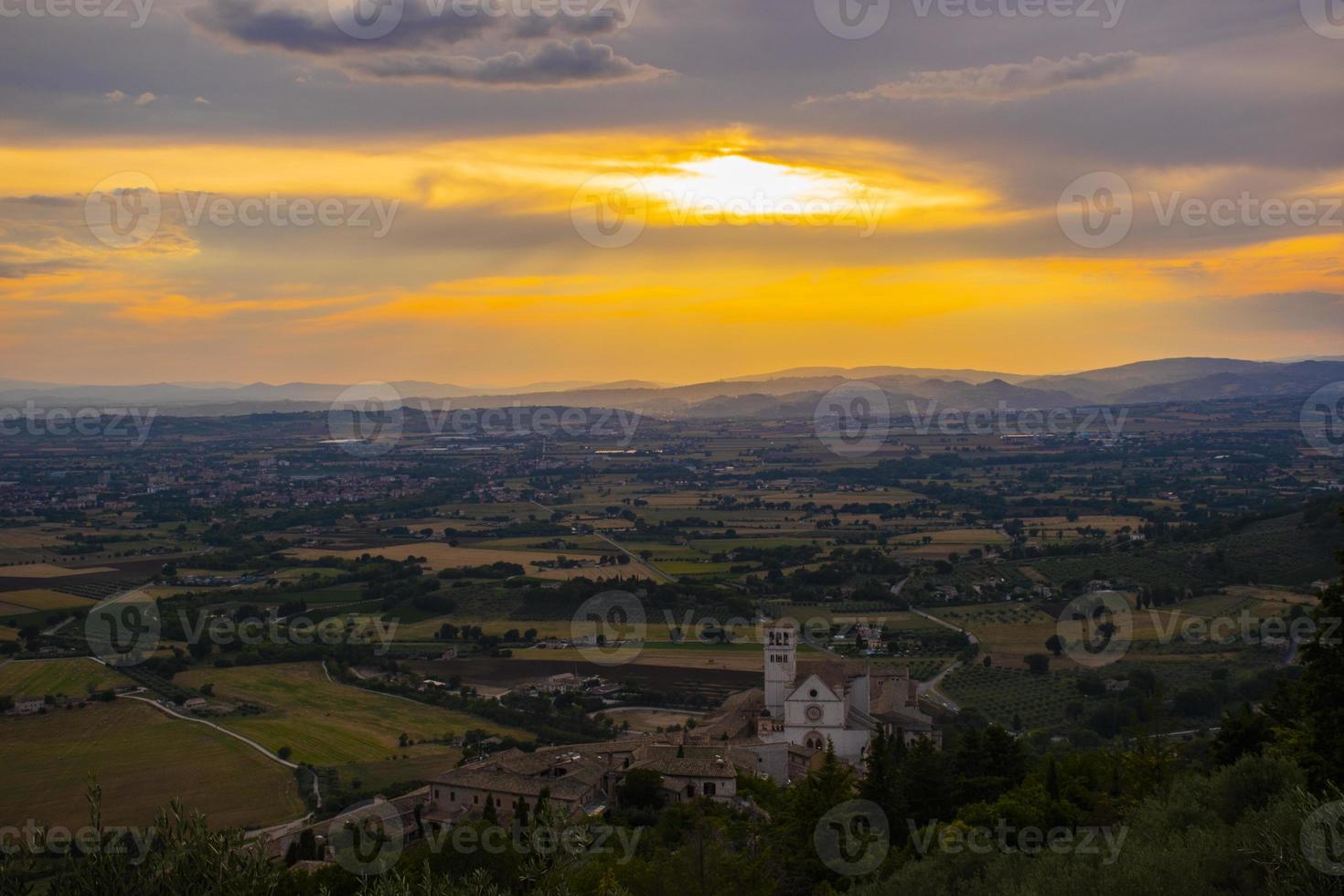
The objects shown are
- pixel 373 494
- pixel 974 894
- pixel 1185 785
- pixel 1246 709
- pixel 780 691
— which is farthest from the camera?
pixel 373 494

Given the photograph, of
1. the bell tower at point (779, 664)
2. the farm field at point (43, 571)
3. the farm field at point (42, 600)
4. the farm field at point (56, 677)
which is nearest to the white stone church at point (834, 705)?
the bell tower at point (779, 664)

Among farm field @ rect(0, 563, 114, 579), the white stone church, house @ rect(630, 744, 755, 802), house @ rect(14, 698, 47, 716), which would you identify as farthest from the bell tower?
farm field @ rect(0, 563, 114, 579)

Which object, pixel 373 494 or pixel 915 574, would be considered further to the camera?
pixel 373 494

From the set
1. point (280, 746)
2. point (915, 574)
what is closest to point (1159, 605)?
point (915, 574)

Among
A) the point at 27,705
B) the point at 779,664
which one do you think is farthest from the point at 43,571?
the point at 779,664

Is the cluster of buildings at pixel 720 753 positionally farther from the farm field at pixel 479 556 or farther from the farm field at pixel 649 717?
the farm field at pixel 479 556

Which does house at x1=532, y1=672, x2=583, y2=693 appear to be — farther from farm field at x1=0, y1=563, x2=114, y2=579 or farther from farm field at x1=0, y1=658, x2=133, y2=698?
farm field at x1=0, y1=563, x2=114, y2=579

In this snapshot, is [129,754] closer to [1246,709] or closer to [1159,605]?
[1246,709]
